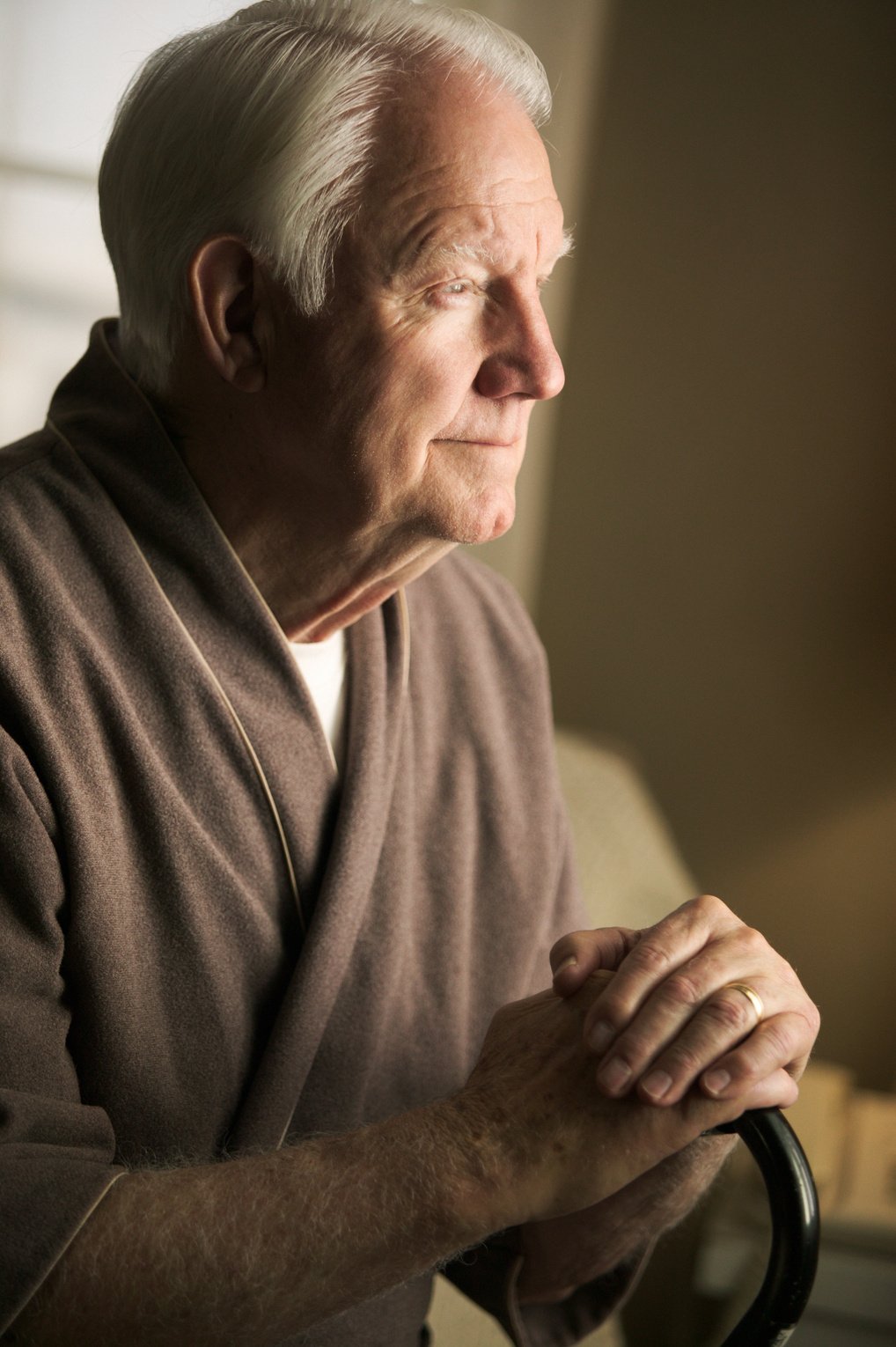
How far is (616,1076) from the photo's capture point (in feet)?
2.66

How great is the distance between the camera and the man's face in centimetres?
99

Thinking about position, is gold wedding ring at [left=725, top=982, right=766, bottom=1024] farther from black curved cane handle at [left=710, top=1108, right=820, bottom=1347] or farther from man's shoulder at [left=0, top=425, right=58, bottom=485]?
man's shoulder at [left=0, top=425, right=58, bottom=485]

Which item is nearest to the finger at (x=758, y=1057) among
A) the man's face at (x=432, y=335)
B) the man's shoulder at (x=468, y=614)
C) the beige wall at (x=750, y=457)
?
the man's face at (x=432, y=335)

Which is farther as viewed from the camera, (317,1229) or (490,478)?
(490,478)

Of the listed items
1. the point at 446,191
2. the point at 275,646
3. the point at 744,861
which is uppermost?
the point at 446,191

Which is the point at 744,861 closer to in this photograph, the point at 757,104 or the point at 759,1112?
the point at 757,104

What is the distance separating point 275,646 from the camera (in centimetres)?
107

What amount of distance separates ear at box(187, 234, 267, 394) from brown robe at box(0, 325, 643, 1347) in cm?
9

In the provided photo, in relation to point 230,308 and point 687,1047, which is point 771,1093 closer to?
point 687,1047

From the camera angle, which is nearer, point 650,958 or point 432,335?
point 650,958

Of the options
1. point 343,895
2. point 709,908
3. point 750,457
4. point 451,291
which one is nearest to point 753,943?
point 709,908

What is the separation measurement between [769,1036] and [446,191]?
0.71 m

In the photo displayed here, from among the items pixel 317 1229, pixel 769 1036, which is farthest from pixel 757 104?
pixel 317 1229

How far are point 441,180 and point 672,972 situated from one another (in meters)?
0.66
